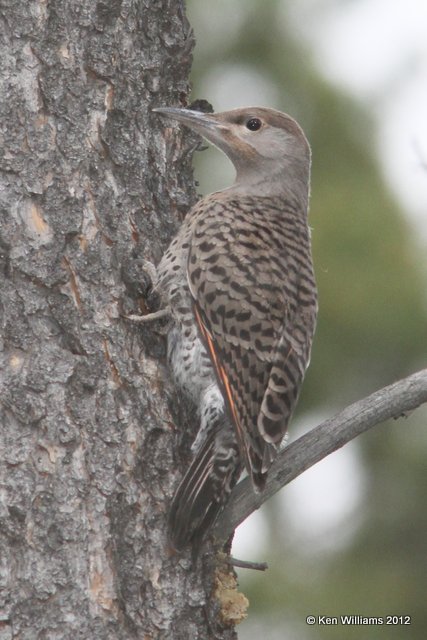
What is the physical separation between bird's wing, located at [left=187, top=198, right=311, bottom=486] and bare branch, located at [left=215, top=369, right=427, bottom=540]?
243 mm

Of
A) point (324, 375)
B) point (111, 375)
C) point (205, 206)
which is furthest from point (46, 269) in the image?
point (324, 375)

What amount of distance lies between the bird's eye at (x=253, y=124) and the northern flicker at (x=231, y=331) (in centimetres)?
17

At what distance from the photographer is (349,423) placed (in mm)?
3324

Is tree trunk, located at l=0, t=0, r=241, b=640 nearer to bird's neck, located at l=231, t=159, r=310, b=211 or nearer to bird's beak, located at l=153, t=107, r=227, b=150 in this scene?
bird's beak, located at l=153, t=107, r=227, b=150

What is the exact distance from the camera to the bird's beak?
13.3ft

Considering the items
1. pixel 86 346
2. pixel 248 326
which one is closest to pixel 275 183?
A: pixel 248 326

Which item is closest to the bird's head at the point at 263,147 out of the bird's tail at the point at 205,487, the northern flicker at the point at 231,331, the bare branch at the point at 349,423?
the northern flicker at the point at 231,331

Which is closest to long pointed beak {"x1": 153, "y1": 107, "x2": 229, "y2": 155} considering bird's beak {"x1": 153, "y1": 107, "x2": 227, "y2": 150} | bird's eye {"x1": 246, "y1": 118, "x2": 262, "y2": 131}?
bird's beak {"x1": 153, "y1": 107, "x2": 227, "y2": 150}

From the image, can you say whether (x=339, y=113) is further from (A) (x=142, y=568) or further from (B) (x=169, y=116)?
(A) (x=142, y=568)

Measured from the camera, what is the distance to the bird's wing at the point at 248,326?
383cm

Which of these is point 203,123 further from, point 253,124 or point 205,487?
point 205,487

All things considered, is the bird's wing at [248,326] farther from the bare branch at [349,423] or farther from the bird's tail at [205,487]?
the bare branch at [349,423]

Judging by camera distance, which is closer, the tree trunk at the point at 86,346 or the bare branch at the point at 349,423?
the tree trunk at the point at 86,346

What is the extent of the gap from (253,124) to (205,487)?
75.5 inches
